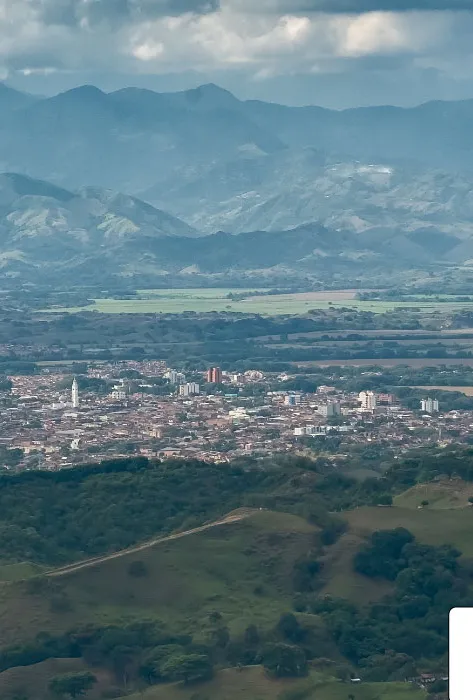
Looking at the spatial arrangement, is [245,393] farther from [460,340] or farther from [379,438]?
[460,340]

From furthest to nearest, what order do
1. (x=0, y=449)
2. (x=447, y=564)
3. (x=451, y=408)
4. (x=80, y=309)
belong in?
(x=80, y=309)
(x=451, y=408)
(x=0, y=449)
(x=447, y=564)

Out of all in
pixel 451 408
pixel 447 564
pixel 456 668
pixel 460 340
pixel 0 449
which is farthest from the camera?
pixel 460 340

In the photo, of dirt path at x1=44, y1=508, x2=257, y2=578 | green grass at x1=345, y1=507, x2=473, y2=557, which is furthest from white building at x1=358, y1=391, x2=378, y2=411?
dirt path at x1=44, y1=508, x2=257, y2=578

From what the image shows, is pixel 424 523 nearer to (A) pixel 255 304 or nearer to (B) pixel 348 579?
(B) pixel 348 579

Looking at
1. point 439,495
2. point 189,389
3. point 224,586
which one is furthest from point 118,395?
point 224,586


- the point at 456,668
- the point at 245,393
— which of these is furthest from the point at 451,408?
the point at 456,668

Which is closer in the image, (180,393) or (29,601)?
(29,601)
